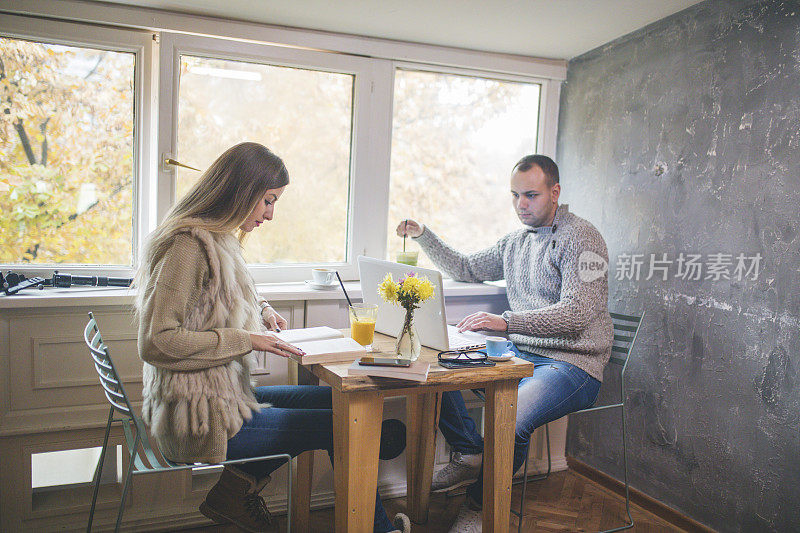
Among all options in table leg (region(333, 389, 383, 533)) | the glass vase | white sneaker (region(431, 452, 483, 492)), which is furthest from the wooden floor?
the glass vase

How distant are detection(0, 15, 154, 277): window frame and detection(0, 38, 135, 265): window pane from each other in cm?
2

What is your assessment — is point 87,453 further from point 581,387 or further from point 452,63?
point 452,63

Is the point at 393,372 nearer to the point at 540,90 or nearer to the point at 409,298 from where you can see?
the point at 409,298

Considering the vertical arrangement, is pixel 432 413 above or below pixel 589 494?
above

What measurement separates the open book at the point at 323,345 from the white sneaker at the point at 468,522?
788 millimetres

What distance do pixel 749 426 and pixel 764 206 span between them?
2.63 feet

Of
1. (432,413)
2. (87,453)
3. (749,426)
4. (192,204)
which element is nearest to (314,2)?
(192,204)

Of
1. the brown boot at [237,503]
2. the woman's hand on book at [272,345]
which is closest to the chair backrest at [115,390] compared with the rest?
the brown boot at [237,503]

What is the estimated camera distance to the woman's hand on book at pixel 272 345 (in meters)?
1.92

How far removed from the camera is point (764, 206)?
229 centimetres

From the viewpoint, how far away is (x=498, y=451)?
2.13 metres

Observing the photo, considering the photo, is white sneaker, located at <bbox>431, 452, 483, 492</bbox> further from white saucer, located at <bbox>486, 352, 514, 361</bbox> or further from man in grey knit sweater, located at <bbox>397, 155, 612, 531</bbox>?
white saucer, located at <bbox>486, 352, 514, 361</bbox>

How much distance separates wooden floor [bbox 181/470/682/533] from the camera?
264 cm

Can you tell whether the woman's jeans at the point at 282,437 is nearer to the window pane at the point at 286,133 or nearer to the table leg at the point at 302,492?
the table leg at the point at 302,492
